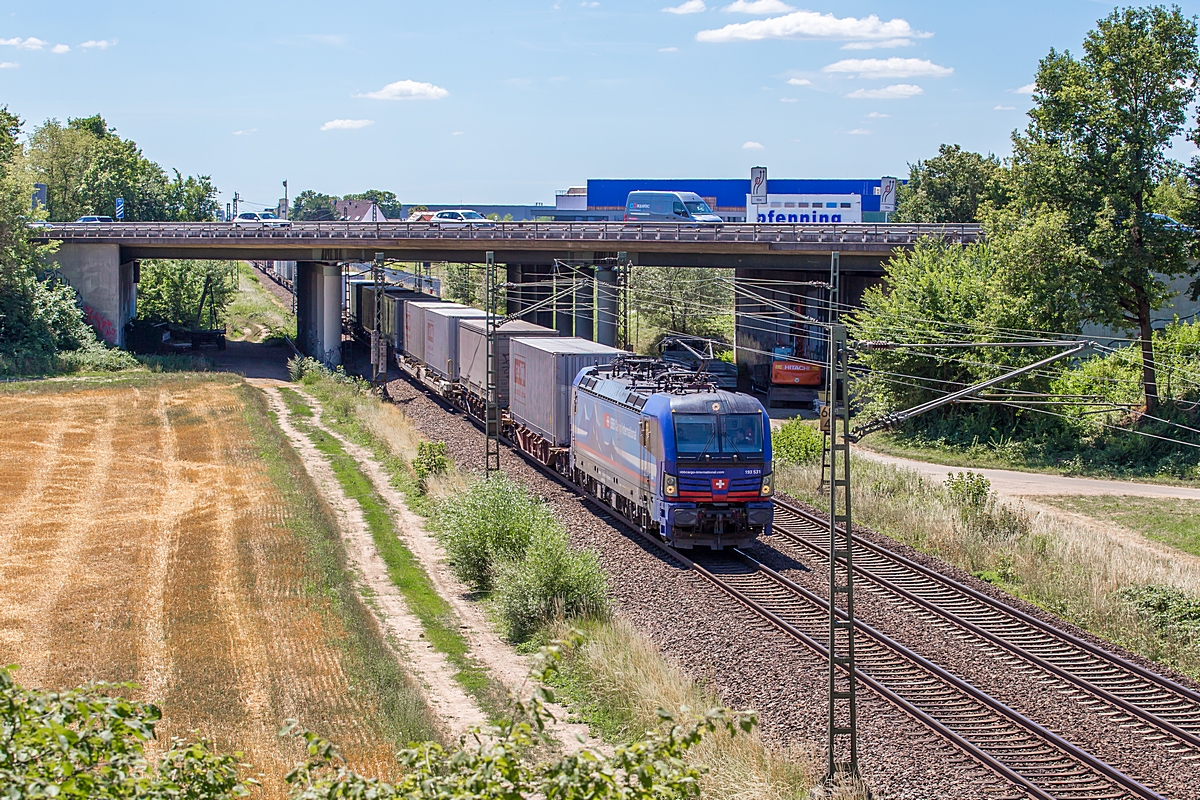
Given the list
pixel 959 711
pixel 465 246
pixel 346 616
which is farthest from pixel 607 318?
pixel 959 711

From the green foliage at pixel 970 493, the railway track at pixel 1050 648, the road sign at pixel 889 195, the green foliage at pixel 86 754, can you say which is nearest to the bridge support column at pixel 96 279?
the railway track at pixel 1050 648

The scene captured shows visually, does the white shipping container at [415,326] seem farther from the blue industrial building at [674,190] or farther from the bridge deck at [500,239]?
the blue industrial building at [674,190]

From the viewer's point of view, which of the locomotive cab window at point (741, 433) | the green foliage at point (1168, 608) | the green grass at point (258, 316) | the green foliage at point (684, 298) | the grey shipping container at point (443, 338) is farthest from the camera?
the green grass at point (258, 316)

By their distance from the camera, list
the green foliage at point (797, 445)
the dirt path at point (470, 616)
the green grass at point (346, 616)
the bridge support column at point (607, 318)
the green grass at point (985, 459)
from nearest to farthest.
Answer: the green grass at point (346, 616) → the dirt path at point (470, 616) → the green foliage at point (797, 445) → the green grass at point (985, 459) → the bridge support column at point (607, 318)

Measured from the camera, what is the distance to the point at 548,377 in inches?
1183

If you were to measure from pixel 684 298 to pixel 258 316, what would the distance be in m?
35.8

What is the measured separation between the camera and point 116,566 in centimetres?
2375

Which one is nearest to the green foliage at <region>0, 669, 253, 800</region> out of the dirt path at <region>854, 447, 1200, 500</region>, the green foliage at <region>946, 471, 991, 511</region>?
the green foliage at <region>946, 471, 991, 511</region>

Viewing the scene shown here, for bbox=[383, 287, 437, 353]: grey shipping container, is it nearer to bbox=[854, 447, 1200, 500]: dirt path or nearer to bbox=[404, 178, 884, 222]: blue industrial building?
bbox=[854, 447, 1200, 500]: dirt path

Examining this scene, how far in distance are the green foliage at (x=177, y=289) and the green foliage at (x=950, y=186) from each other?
157 feet

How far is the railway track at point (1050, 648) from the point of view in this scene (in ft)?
50.1

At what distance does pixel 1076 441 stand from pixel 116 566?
28492 millimetres

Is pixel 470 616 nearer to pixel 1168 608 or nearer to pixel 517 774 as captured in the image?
pixel 1168 608

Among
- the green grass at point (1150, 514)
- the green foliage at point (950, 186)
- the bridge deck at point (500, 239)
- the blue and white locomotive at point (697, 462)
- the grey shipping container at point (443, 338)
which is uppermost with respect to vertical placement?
the green foliage at point (950, 186)
